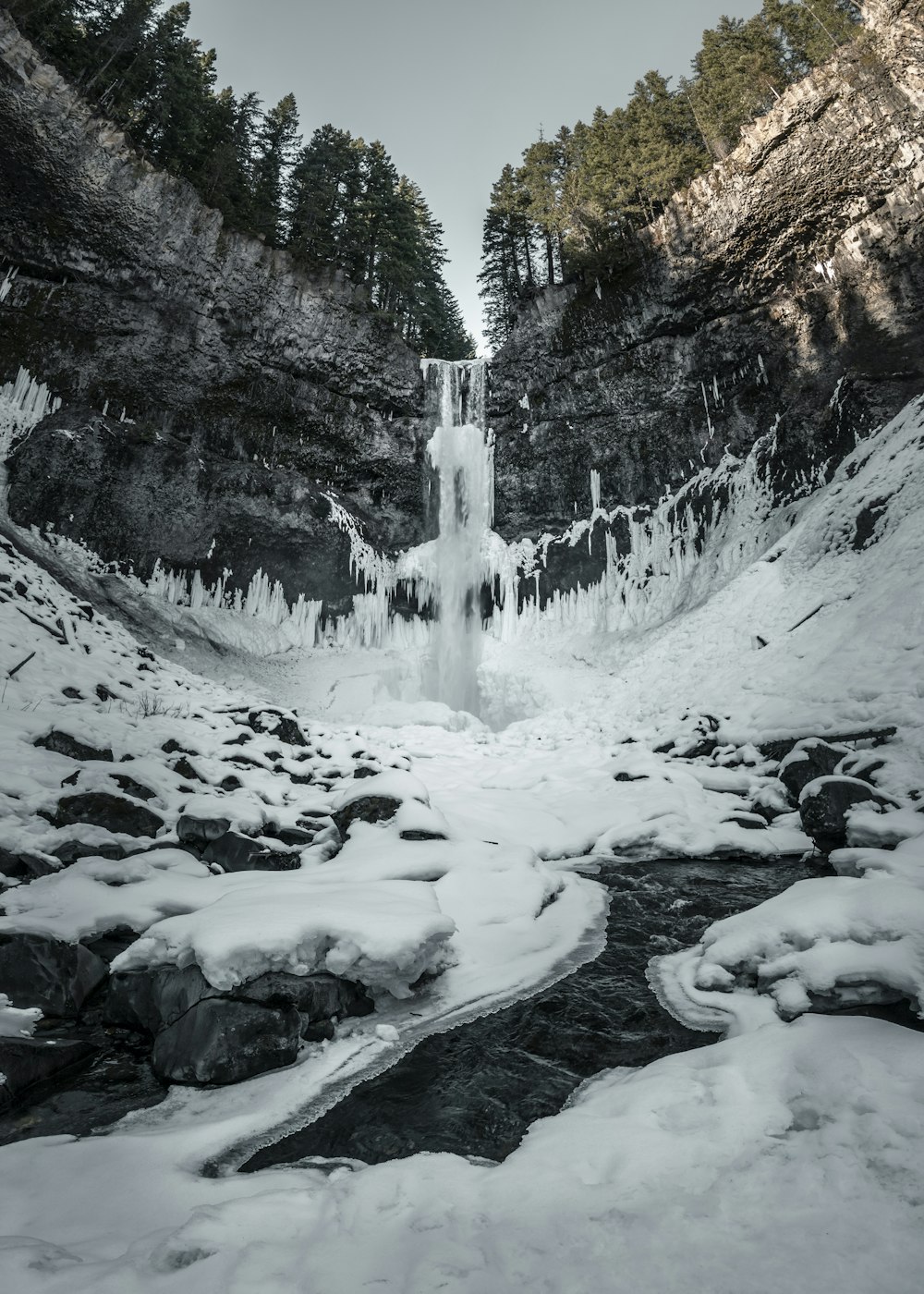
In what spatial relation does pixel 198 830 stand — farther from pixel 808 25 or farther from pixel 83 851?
pixel 808 25

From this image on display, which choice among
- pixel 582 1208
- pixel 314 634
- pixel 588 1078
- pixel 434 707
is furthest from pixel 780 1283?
pixel 314 634

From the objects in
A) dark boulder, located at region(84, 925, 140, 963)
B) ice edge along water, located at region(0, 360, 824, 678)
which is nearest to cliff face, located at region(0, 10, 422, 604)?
ice edge along water, located at region(0, 360, 824, 678)

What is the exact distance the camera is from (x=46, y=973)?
415 cm

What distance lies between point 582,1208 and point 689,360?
2373 centimetres

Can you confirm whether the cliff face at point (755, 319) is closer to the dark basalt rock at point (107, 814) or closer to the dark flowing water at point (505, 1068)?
the dark flowing water at point (505, 1068)

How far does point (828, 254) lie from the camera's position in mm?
18219

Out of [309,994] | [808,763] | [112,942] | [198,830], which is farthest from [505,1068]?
[808,763]

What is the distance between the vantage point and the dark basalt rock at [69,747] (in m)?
7.61

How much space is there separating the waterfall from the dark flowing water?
18.9 m

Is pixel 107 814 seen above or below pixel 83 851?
above

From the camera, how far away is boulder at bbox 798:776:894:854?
761 centimetres

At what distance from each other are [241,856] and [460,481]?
19.3 metres

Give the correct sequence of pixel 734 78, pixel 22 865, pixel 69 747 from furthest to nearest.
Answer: pixel 734 78
pixel 69 747
pixel 22 865

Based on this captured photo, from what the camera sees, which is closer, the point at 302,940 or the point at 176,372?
the point at 302,940
